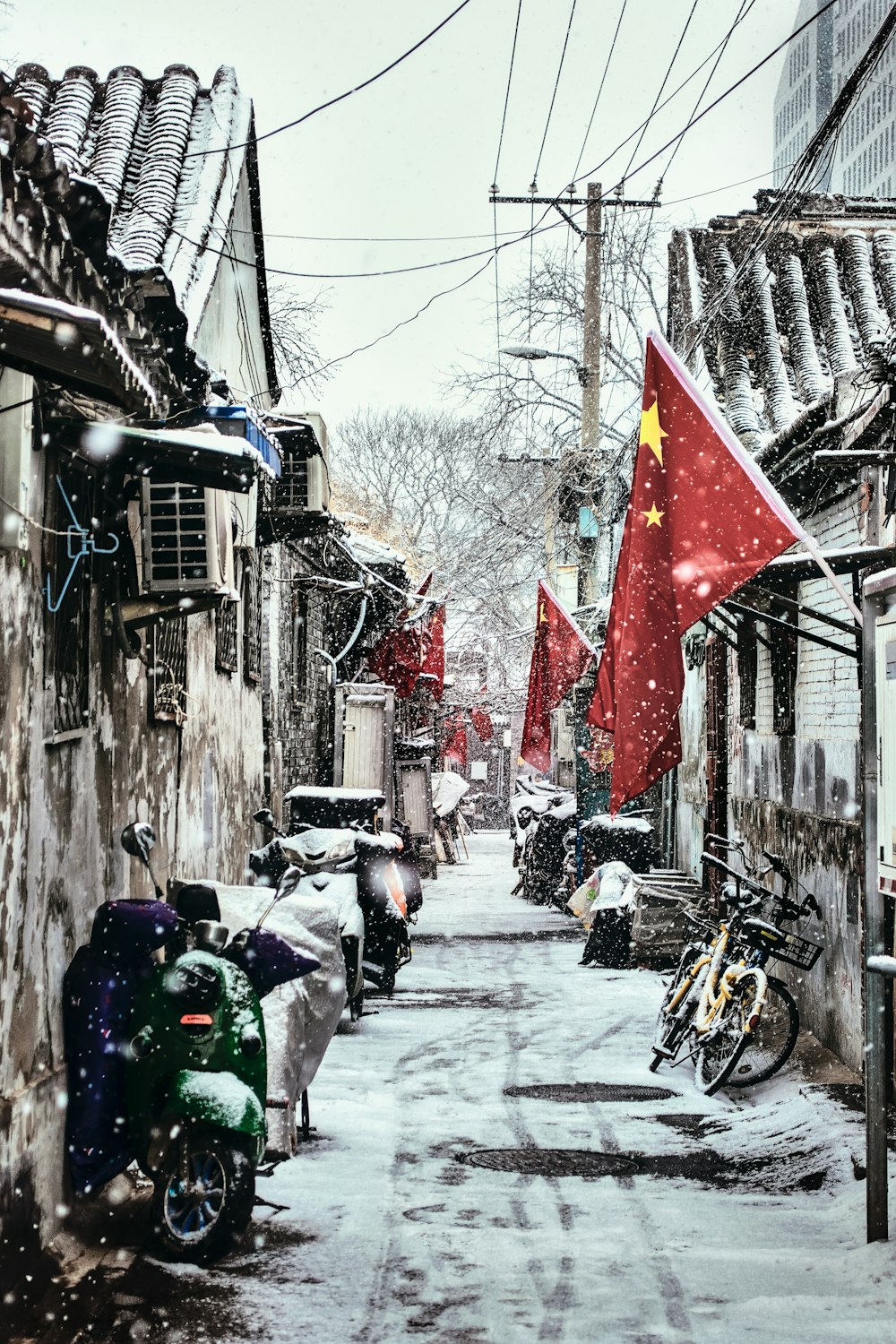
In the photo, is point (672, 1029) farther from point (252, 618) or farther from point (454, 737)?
point (454, 737)

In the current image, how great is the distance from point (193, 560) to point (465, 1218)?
3.85 metres

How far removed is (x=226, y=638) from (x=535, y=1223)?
22.7ft

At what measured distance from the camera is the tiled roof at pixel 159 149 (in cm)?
1104

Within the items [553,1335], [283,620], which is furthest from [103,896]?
[283,620]

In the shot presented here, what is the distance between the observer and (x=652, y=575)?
768 centimetres

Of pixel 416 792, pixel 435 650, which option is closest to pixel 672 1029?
pixel 416 792

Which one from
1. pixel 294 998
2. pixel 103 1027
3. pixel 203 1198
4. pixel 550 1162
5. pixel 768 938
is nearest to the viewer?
pixel 203 1198

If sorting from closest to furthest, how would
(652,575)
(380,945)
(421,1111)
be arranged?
(652,575) < (421,1111) < (380,945)

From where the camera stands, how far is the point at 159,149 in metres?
12.3

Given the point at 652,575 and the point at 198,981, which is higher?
the point at 652,575

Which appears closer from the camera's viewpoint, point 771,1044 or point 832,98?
point 771,1044

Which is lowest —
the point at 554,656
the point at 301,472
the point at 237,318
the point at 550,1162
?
the point at 550,1162

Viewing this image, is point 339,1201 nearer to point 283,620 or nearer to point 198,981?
point 198,981

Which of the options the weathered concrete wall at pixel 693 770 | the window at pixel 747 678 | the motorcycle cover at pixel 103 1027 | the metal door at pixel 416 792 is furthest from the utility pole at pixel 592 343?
the motorcycle cover at pixel 103 1027
